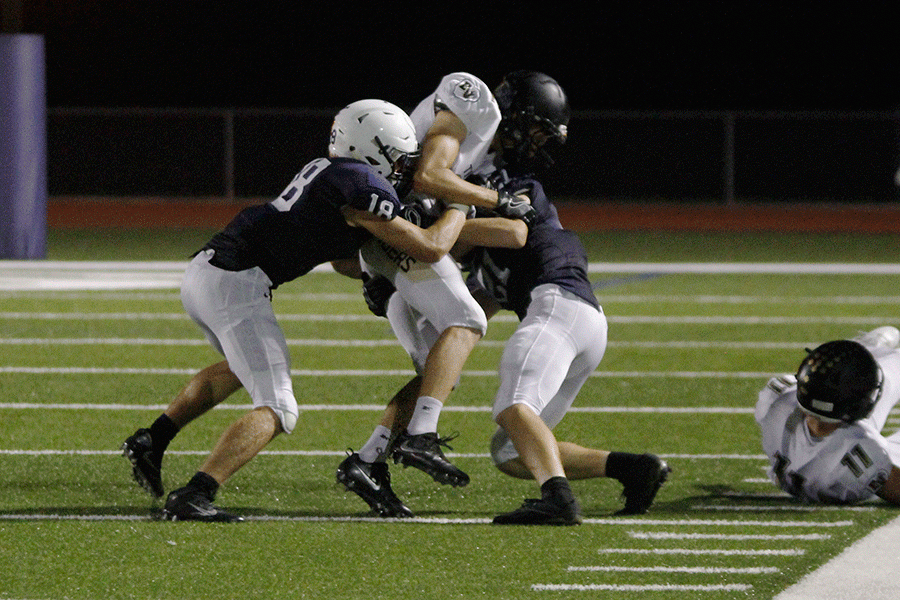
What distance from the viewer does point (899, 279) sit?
13.4 meters

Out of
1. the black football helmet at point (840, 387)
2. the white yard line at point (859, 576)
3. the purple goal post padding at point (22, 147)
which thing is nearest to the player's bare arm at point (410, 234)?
the black football helmet at point (840, 387)

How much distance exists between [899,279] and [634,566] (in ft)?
31.5

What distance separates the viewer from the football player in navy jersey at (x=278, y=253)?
191 inches

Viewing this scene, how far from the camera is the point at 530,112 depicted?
5512 millimetres

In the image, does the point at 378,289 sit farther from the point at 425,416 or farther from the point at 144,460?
the point at 144,460

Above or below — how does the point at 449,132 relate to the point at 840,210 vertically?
above

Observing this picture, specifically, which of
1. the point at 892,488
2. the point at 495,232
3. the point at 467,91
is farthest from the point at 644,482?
the point at 467,91

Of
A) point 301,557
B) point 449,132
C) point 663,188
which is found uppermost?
point 449,132

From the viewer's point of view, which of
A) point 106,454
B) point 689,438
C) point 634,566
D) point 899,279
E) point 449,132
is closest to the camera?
point 634,566

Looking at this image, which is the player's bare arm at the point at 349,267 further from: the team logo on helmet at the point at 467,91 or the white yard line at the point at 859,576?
the white yard line at the point at 859,576

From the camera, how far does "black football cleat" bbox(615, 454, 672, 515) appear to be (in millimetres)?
4992

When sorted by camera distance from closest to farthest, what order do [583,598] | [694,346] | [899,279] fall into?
[583,598], [694,346], [899,279]

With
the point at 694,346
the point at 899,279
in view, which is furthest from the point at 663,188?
the point at 694,346

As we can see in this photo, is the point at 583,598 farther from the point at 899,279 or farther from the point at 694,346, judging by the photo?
the point at 899,279
